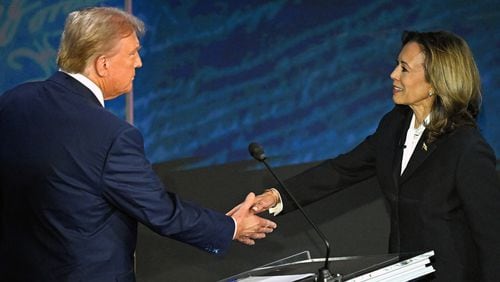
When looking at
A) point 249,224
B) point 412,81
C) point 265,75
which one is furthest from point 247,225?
point 265,75

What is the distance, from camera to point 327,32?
4.36 m

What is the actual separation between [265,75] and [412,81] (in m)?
1.22

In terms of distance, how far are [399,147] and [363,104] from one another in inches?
42.3

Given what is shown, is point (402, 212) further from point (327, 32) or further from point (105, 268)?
point (327, 32)

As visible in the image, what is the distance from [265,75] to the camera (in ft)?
14.4

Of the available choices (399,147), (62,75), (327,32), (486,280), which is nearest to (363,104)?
(327,32)

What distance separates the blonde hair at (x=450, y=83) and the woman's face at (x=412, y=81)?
0.03 meters

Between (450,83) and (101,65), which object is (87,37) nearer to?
(101,65)

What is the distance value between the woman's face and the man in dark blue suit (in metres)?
0.96

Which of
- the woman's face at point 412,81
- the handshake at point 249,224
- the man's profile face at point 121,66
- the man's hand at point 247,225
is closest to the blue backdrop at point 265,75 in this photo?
the woman's face at point 412,81

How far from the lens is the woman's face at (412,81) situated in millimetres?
3270

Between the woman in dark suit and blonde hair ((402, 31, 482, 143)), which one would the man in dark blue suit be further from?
blonde hair ((402, 31, 482, 143))

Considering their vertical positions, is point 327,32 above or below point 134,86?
above

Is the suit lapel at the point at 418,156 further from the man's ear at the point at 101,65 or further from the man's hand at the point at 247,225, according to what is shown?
the man's ear at the point at 101,65
